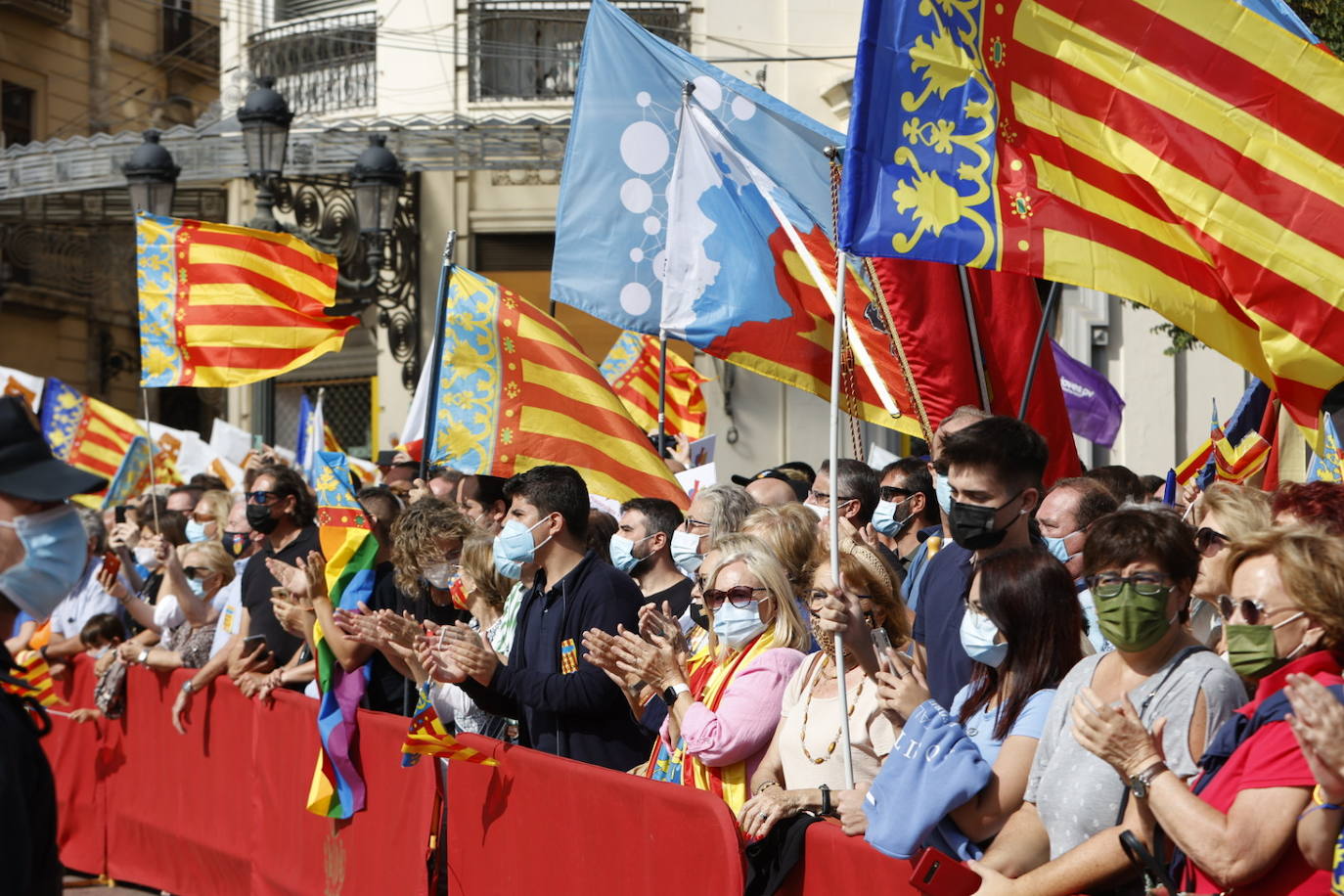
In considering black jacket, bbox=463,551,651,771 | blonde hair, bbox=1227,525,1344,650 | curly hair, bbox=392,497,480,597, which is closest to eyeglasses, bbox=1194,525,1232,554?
blonde hair, bbox=1227,525,1344,650

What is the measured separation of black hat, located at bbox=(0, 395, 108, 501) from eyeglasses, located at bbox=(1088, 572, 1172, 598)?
2199 millimetres

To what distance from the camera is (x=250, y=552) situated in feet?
33.2

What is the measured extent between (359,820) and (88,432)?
8.60 meters

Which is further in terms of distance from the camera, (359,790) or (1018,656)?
(359,790)

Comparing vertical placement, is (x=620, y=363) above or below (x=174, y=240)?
below

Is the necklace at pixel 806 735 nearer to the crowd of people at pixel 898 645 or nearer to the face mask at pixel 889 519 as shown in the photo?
the crowd of people at pixel 898 645

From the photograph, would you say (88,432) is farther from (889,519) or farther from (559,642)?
(559,642)

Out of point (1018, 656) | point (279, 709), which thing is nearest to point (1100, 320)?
point (279, 709)

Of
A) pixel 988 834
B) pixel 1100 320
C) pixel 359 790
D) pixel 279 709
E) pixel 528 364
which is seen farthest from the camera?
pixel 1100 320

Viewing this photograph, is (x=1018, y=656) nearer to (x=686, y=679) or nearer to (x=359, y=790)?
(x=686, y=679)

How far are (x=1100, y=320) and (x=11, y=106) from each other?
65.7ft

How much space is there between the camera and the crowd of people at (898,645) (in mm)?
3650

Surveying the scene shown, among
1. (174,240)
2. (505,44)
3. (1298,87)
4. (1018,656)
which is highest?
(505,44)

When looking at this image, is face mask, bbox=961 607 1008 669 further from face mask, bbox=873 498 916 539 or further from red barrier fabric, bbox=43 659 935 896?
face mask, bbox=873 498 916 539
